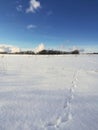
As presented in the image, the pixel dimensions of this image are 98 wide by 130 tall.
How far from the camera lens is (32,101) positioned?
318cm

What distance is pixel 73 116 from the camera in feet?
8.30

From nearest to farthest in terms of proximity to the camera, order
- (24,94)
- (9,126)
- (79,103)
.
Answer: (9,126), (79,103), (24,94)

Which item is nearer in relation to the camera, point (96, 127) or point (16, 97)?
point (96, 127)

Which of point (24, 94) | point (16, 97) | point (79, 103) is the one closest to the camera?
point (79, 103)

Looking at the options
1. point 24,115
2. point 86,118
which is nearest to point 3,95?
point 24,115

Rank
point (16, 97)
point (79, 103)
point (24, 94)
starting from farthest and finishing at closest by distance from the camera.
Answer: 1. point (24, 94)
2. point (16, 97)
3. point (79, 103)

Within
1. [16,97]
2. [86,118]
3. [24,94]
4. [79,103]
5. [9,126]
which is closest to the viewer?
[9,126]

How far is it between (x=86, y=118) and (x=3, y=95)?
1.94m

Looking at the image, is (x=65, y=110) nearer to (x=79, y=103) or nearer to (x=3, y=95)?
(x=79, y=103)

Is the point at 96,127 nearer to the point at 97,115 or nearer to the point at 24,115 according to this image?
the point at 97,115

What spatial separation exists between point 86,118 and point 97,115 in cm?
26

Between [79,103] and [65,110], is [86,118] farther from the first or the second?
[79,103]

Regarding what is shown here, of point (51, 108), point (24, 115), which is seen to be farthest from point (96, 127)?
point (24, 115)

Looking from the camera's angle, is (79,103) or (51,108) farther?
(79,103)
